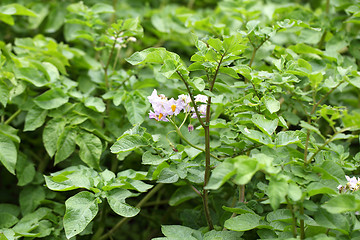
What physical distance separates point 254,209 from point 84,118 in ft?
2.22

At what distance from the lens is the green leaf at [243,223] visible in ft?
3.09

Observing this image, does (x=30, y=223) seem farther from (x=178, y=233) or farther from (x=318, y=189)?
(x=318, y=189)

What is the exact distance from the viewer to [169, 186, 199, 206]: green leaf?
1.32 m

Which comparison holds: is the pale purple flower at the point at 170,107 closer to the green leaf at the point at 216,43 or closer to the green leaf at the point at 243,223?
the green leaf at the point at 216,43

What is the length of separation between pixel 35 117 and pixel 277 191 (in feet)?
3.17

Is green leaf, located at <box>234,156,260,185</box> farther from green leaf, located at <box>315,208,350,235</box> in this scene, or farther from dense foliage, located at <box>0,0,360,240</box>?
green leaf, located at <box>315,208,350,235</box>

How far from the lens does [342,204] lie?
2.73ft

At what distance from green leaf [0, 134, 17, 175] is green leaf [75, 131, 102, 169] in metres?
0.21

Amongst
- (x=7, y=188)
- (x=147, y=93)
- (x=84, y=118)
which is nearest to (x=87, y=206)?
(x=84, y=118)

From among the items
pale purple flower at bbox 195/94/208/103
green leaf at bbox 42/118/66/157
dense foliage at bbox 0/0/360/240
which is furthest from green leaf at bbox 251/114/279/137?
green leaf at bbox 42/118/66/157

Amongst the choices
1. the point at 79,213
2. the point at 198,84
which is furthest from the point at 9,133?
the point at 198,84

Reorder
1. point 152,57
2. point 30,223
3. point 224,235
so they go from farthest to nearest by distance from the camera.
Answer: point 30,223 → point 224,235 → point 152,57

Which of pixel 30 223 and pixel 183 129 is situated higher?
pixel 183 129

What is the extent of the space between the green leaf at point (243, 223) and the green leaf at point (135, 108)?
0.49 metres
